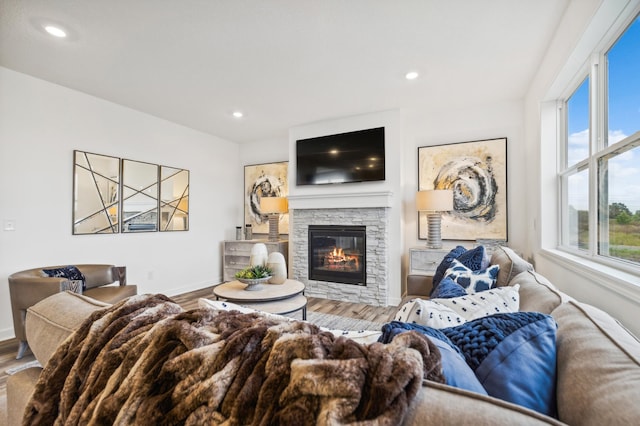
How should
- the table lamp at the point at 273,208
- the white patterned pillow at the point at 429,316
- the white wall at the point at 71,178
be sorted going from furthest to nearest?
the table lamp at the point at 273,208 → the white wall at the point at 71,178 → the white patterned pillow at the point at 429,316

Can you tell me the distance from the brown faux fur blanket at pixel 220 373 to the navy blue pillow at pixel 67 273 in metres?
2.35

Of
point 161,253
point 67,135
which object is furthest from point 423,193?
point 67,135

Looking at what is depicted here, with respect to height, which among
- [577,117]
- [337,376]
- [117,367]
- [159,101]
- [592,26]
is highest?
[159,101]

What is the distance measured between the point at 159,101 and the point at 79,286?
2.20 m

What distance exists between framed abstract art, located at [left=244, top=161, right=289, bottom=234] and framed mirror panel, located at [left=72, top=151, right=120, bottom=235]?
2.07 m

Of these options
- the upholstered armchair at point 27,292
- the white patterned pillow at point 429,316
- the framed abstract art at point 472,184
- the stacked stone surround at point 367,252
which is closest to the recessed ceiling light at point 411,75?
the framed abstract art at point 472,184

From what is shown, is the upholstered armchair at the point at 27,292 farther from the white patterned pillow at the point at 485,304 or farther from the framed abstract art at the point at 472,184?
the framed abstract art at the point at 472,184

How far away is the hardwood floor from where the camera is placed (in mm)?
2248

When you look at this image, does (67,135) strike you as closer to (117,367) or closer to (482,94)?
(117,367)

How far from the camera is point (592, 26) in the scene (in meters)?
1.62

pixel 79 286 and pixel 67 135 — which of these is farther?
pixel 67 135

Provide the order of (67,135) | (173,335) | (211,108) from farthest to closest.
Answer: (211,108), (67,135), (173,335)

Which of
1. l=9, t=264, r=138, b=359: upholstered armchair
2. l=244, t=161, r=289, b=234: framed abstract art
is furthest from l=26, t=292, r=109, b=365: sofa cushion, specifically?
l=244, t=161, r=289, b=234: framed abstract art

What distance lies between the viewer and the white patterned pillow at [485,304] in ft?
3.22
